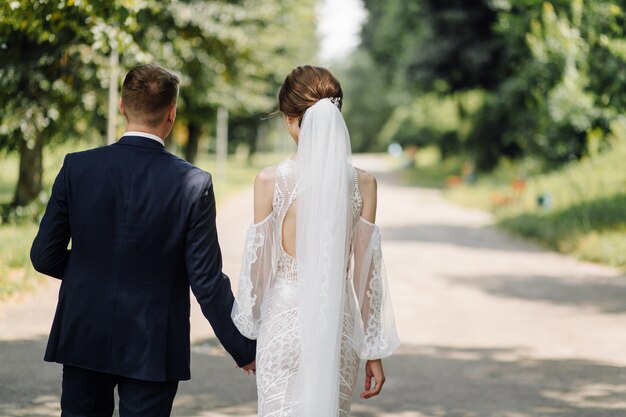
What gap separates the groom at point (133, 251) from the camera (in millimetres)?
3275

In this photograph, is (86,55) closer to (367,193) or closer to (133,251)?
(367,193)

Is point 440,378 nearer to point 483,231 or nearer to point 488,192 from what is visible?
point 483,231

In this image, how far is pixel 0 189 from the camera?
88.3 ft

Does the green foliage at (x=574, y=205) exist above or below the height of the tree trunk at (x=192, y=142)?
below

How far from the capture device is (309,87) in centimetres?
357

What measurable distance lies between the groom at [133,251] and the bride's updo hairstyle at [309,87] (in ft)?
1.54

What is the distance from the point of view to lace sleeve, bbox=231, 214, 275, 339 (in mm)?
3613

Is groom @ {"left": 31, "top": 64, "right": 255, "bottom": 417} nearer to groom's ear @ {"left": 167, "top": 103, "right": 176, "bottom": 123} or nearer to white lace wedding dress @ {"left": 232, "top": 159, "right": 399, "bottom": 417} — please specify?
groom's ear @ {"left": 167, "top": 103, "right": 176, "bottom": 123}

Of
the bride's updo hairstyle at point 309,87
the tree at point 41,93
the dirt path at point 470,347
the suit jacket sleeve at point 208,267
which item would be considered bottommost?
the dirt path at point 470,347

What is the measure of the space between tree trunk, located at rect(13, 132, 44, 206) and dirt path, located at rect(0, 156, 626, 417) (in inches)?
131

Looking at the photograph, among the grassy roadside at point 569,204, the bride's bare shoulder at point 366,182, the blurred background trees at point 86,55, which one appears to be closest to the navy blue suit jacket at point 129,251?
the bride's bare shoulder at point 366,182

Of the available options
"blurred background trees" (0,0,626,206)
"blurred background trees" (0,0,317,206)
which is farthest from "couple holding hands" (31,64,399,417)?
"blurred background trees" (0,0,317,206)

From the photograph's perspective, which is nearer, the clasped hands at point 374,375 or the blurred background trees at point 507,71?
the clasped hands at point 374,375

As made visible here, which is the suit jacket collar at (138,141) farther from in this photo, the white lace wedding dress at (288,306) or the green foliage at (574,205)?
the green foliage at (574,205)
